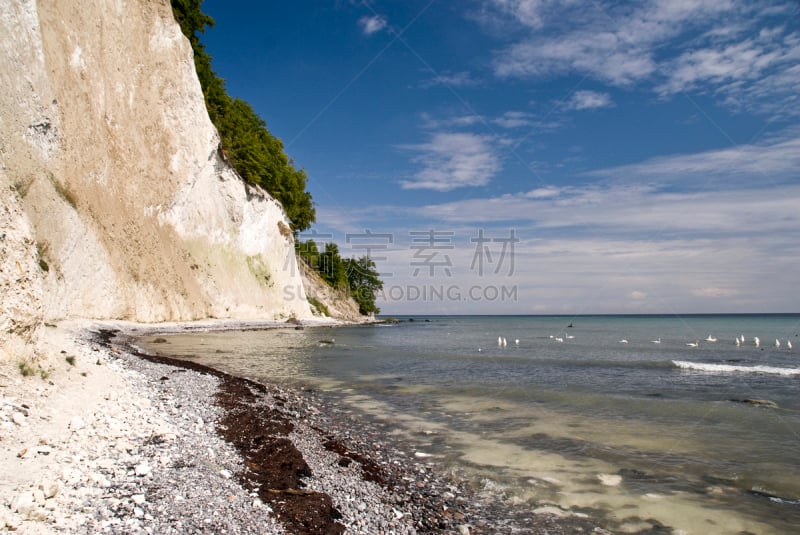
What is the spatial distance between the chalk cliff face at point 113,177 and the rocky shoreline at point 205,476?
2.66m

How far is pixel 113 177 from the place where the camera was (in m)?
25.9

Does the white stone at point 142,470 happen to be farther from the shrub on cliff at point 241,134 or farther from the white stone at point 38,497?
the shrub on cliff at point 241,134

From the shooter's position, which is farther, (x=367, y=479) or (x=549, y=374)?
(x=549, y=374)

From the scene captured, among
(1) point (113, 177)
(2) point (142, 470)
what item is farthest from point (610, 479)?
(1) point (113, 177)

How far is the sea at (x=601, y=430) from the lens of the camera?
6148 mm

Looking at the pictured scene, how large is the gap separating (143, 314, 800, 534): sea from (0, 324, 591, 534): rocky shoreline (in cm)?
99

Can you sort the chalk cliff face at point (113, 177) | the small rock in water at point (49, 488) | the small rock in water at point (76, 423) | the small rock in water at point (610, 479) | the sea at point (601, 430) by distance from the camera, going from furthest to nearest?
1. the chalk cliff face at point (113, 177)
2. the small rock in water at point (610, 479)
3. the sea at point (601, 430)
4. the small rock in water at point (76, 423)
5. the small rock in water at point (49, 488)

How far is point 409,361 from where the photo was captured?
23547 mm

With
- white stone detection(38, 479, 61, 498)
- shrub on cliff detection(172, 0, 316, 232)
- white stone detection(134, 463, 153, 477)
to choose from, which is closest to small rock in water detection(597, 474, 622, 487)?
white stone detection(134, 463, 153, 477)

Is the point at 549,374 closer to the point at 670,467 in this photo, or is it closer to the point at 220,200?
the point at 670,467

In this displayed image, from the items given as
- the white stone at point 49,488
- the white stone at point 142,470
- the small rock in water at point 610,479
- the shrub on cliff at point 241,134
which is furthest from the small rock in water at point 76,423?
the shrub on cliff at point 241,134

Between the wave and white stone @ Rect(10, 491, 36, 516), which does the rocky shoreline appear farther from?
the wave

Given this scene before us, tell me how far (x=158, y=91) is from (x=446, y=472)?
108 feet

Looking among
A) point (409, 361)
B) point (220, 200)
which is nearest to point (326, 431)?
point (409, 361)
